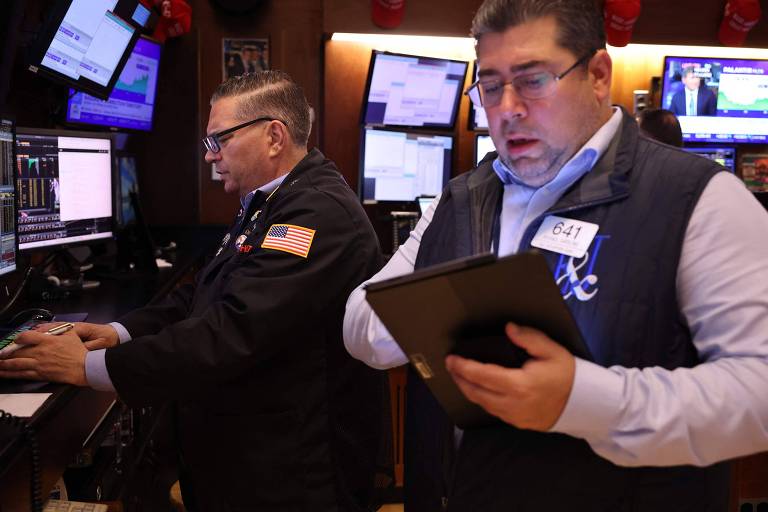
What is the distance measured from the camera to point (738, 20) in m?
4.20

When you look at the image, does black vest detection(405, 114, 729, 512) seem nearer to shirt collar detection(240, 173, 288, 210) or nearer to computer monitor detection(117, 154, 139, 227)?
shirt collar detection(240, 173, 288, 210)

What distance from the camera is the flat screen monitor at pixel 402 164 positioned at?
401 cm

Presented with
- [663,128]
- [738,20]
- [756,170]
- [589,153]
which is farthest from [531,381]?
[756,170]

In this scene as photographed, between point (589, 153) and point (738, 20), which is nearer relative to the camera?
point (589, 153)

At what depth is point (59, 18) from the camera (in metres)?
2.48

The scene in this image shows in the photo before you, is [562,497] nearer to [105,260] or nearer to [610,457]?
[610,457]

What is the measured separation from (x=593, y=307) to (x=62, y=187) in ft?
7.07

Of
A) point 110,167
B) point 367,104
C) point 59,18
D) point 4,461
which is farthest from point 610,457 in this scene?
point 367,104

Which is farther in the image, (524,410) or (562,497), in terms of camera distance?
(562,497)

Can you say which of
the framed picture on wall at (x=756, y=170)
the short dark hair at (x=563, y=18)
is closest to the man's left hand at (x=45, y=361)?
the short dark hair at (x=563, y=18)

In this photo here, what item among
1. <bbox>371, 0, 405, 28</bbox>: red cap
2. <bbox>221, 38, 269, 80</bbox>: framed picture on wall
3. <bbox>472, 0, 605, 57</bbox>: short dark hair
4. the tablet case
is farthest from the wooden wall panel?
the tablet case

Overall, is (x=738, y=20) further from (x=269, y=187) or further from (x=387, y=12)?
(x=269, y=187)

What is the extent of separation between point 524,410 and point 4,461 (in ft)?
2.53

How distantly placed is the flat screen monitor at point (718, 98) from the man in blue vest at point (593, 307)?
143 inches
